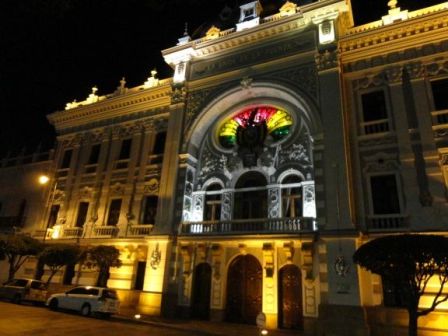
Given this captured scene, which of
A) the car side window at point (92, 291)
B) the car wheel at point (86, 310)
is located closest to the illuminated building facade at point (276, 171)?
the car side window at point (92, 291)

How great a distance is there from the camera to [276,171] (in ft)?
65.1

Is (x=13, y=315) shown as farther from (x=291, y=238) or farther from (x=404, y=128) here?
(x=404, y=128)

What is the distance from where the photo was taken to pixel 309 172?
18766mm

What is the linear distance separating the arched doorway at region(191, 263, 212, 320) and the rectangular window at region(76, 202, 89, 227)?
1047cm

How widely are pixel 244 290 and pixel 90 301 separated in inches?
305

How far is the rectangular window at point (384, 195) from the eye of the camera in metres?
16.3

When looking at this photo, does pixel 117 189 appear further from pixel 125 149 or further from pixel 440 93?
pixel 440 93

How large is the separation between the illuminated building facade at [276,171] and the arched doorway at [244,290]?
73 mm

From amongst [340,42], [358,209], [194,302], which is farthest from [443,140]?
[194,302]

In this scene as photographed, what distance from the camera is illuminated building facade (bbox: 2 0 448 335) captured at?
1592 centimetres

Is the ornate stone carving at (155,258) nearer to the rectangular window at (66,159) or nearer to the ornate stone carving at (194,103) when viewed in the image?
the ornate stone carving at (194,103)

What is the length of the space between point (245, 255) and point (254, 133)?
7321 mm

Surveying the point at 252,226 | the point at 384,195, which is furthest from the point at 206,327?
the point at 384,195

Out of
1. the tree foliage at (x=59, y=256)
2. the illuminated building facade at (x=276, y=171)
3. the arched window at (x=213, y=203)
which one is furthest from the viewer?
the arched window at (x=213, y=203)
